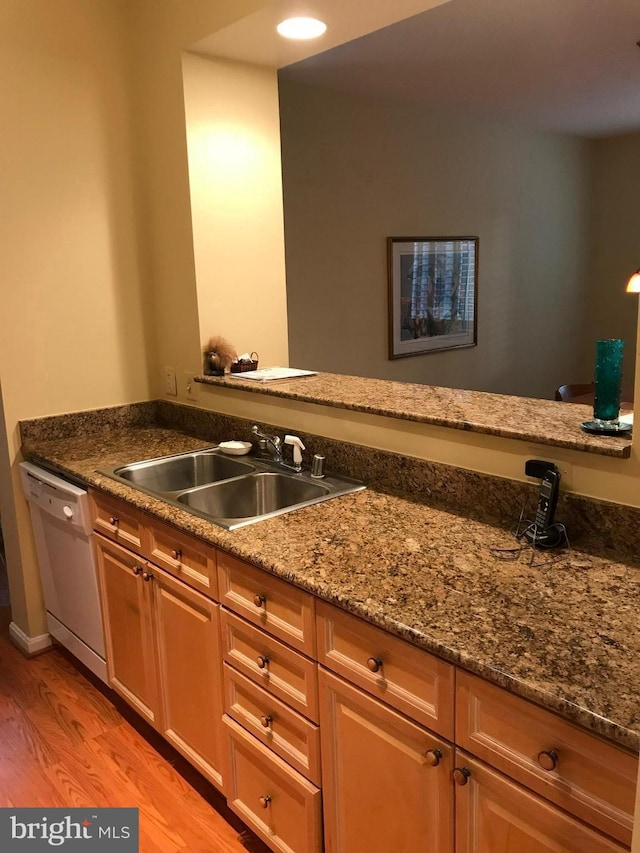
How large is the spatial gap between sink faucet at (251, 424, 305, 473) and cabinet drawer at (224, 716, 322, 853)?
0.81 m

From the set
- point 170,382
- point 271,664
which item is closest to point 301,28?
point 170,382

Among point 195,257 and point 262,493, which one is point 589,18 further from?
point 262,493

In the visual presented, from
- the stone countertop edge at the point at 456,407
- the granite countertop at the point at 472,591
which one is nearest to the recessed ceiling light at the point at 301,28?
the stone countertop edge at the point at 456,407

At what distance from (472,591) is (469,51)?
2.99 m

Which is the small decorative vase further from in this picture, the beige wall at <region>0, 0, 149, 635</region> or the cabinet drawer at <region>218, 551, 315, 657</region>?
the beige wall at <region>0, 0, 149, 635</region>

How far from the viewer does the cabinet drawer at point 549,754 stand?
3.35 ft

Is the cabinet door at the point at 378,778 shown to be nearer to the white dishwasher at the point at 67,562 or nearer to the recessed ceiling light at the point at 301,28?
the white dishwasher at the point at 67,562

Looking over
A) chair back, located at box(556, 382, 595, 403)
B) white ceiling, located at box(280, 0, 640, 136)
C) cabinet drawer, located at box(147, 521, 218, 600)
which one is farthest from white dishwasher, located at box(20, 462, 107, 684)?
chair back, located at box(556, 382, 595, 403)

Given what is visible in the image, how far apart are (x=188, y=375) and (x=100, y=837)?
1.65 m

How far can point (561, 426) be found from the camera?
5.73 ft

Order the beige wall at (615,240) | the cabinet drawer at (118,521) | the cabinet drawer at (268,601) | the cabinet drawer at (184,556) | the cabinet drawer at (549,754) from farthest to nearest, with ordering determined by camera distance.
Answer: the beige wall at (615,240) < the cabinet drawer at (118,521) < the cabinet drawer at (184,556) < the cabinet drawer at (268,601) < the cabinet drawer at (549,754)

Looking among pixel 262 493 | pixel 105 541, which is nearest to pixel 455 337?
pixel 262 493

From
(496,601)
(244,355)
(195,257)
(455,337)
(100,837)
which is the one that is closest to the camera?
(496,601)

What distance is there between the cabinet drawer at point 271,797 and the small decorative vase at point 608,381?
3.64 feet
